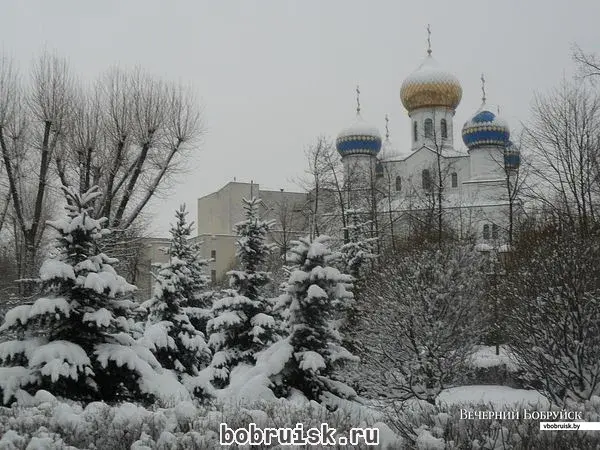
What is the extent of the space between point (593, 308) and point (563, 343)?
66 cm

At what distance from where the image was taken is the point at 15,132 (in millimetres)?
19516

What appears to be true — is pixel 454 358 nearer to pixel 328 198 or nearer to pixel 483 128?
pixel 328 198

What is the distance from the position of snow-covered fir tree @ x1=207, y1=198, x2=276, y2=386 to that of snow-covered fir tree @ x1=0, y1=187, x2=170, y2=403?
4.22 m

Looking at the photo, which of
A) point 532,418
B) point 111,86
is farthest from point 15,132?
point 532,418

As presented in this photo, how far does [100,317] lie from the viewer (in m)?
8.35

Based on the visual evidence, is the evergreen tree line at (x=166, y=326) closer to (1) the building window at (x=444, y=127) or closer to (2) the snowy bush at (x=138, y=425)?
(2) the snowy bush at (x=138, y=425)

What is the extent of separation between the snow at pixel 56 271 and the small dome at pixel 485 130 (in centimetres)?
3285

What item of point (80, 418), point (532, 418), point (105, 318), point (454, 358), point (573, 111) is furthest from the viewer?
point (573, 111)

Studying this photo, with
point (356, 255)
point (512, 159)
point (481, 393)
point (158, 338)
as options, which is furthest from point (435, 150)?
point (158, 338)

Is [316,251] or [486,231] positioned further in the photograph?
[486,231]

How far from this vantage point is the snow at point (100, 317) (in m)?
8.32

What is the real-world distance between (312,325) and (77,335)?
3351 mm

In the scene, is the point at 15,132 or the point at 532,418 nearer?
the point at 532,418

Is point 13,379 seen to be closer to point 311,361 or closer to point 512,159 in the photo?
point 311,361
